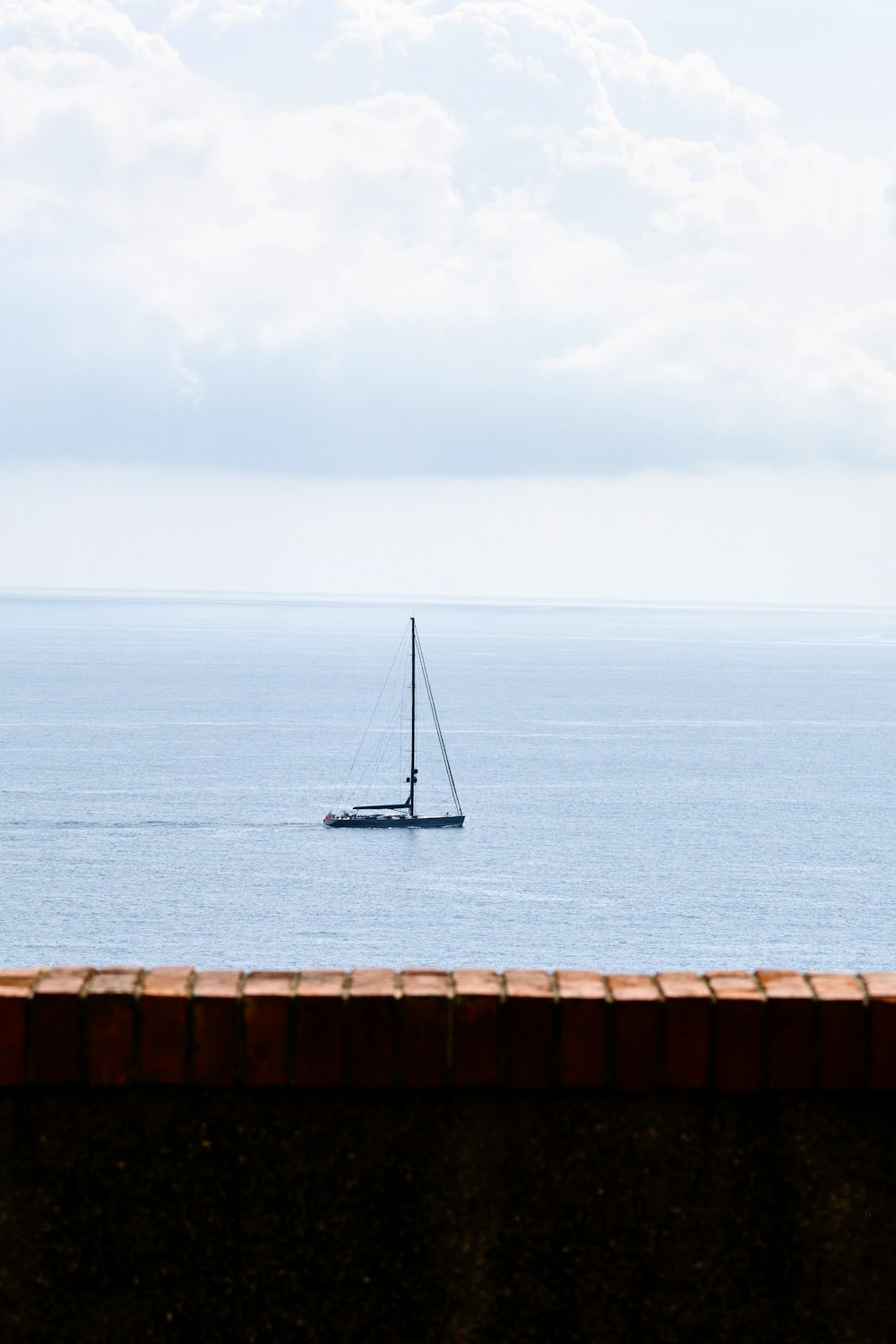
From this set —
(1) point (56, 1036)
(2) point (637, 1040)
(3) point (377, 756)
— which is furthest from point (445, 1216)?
(3) point (377, 756)

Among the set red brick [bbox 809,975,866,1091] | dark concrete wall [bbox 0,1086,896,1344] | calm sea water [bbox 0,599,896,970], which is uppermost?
red brick [bbox 809,975,866,1091]

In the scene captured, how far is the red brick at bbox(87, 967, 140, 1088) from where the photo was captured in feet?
11.7

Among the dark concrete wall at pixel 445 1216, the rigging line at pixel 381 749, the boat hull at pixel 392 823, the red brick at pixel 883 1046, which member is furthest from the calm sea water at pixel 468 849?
the red brick at pixel 883 1046

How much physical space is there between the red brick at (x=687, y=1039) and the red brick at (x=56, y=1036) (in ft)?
4.96

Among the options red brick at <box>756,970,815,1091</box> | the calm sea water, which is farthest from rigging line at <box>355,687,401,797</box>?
red brick at <box>756,970,815,1091</box>

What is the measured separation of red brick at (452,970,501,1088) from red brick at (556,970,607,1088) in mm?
170

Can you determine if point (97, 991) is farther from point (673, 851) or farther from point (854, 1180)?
point (673, 851)

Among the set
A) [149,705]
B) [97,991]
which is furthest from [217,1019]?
[149,705]

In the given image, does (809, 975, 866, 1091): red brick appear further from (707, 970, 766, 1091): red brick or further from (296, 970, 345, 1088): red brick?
(296, 970, 345, 1088): red brick

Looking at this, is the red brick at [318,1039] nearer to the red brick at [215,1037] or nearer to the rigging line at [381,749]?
the red brick at [215,1037]

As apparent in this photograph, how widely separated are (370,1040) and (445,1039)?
194 millimetres

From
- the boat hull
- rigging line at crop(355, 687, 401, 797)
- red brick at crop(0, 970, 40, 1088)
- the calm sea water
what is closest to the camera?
red brick at crop(0, 970, 40, 1088)

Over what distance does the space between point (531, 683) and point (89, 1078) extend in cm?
19383

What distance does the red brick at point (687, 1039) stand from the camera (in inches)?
141
